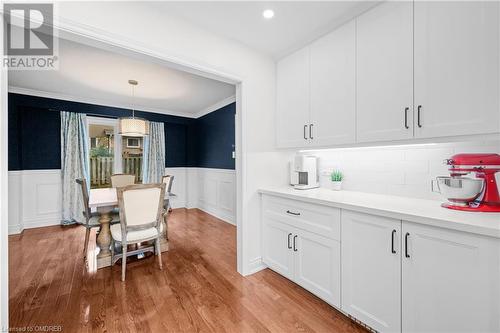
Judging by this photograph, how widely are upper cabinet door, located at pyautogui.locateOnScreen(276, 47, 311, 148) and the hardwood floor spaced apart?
5.01 ft

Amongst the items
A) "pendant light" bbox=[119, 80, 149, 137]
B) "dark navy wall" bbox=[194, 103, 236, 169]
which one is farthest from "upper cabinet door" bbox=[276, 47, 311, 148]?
"pendant light" bbox=[119, 80, 149, 137]

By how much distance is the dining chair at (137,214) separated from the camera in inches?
88.5

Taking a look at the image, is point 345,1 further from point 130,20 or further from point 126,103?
point 126,103

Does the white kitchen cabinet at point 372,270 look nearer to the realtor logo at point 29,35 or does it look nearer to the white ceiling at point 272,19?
the white ceiling at point 272,19

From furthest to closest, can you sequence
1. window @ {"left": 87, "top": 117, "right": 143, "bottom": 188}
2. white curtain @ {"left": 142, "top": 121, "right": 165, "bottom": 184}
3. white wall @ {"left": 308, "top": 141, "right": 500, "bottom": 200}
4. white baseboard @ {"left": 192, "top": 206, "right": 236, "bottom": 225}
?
white curtain @ {"left": 142, "top": 121, "right": 165, "bottom": 184}
window @ {"left": 87, "top": 117, "right": 143, "bottom": 188}
white baseboard @ {"left": 192, "top": 206, "right": 236, "bottom": 225}
white wall @ {"left": 308, "top": 141, "right": 500, "bottom": 200}

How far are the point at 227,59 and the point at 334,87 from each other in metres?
1.10

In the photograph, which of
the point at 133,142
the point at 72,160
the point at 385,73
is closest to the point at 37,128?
the point at 72,160

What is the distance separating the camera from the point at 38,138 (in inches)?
158

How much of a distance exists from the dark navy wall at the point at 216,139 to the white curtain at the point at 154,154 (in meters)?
0.92

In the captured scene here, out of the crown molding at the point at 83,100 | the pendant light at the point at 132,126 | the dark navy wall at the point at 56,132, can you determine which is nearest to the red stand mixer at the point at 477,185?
the dark navy wall at the point at 56,132

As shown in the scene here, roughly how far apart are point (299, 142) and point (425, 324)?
1.66 meters

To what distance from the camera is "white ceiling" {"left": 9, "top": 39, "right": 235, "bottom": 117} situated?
2672 millimetres

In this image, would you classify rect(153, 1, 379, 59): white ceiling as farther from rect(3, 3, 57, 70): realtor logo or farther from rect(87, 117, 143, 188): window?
rect(87, 117, 143, 188): window

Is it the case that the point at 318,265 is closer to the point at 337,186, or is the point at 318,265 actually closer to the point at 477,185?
the point at 337,186
